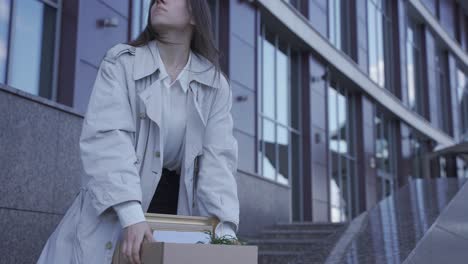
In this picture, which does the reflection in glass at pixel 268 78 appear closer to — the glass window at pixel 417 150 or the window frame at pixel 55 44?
the window frame at pixel 55 44

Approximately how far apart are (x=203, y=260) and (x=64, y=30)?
6.58m

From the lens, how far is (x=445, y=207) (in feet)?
24.2

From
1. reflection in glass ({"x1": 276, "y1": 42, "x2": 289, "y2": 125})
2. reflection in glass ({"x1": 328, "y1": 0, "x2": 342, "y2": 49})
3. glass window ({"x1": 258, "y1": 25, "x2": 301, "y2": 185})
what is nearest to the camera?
glass window ({"x1": 258, "y1": 25, "x2": 301, "y2": 185})

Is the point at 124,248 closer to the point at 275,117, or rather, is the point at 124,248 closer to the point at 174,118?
the point at 174,118

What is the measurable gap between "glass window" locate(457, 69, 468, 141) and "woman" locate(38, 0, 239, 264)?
29176 mm

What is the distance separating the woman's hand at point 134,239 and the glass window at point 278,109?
37.6ft

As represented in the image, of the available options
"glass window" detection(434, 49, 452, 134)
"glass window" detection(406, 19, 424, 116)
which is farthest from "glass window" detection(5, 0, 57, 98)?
"glass window" detection(434, 49, 452, 134)

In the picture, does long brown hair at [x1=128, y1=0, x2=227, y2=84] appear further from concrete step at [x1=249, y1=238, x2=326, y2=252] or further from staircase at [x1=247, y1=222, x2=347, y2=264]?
concrete step at [x1=249, y1=238, x2=326, y2=252]

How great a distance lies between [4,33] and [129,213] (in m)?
5.87

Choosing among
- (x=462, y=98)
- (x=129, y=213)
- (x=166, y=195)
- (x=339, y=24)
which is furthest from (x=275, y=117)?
(x=462, y=98)

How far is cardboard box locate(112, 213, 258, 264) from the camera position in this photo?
66.4 inches

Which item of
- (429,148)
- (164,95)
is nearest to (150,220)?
(164,95)

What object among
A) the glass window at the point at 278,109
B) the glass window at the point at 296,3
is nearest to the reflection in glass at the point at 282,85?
the glass window at the point at 278,109

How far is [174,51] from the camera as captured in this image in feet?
7.58
